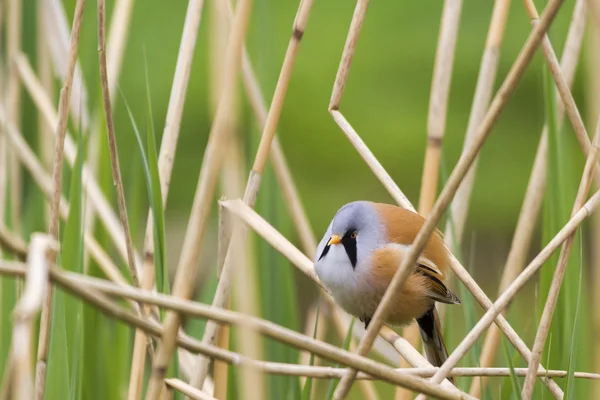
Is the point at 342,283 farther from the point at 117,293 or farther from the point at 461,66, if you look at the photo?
the point at 461,66

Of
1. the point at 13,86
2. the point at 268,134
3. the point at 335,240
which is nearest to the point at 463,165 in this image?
the point at 268,134

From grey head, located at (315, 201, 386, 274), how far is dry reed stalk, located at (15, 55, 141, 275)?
16.6 inches

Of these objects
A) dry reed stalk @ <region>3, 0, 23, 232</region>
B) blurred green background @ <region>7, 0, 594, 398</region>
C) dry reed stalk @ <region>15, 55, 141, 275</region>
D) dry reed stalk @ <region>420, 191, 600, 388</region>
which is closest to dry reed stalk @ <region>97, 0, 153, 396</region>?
dry reed stalk @ <region>15, 55, 141, 275</region>

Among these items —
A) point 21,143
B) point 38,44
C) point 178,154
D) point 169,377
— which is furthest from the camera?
point 178,154

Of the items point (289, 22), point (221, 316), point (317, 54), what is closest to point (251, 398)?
point (221, 316)

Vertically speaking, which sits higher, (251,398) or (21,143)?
(21,143)

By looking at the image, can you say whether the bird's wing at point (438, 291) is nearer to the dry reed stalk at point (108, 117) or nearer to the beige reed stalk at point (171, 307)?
the dry reed stalk at point (108, 117)

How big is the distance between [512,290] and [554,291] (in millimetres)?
96

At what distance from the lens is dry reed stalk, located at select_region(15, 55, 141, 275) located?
168cm

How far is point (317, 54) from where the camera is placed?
3.86 m

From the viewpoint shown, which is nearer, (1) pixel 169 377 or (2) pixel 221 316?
(2) pixel 221 316

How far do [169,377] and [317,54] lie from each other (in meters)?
2.81

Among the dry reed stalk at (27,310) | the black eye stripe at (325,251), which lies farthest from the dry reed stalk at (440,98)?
the dry reed stalk at (27,310)

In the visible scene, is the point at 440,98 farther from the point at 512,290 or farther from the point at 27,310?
the point at 27,310
